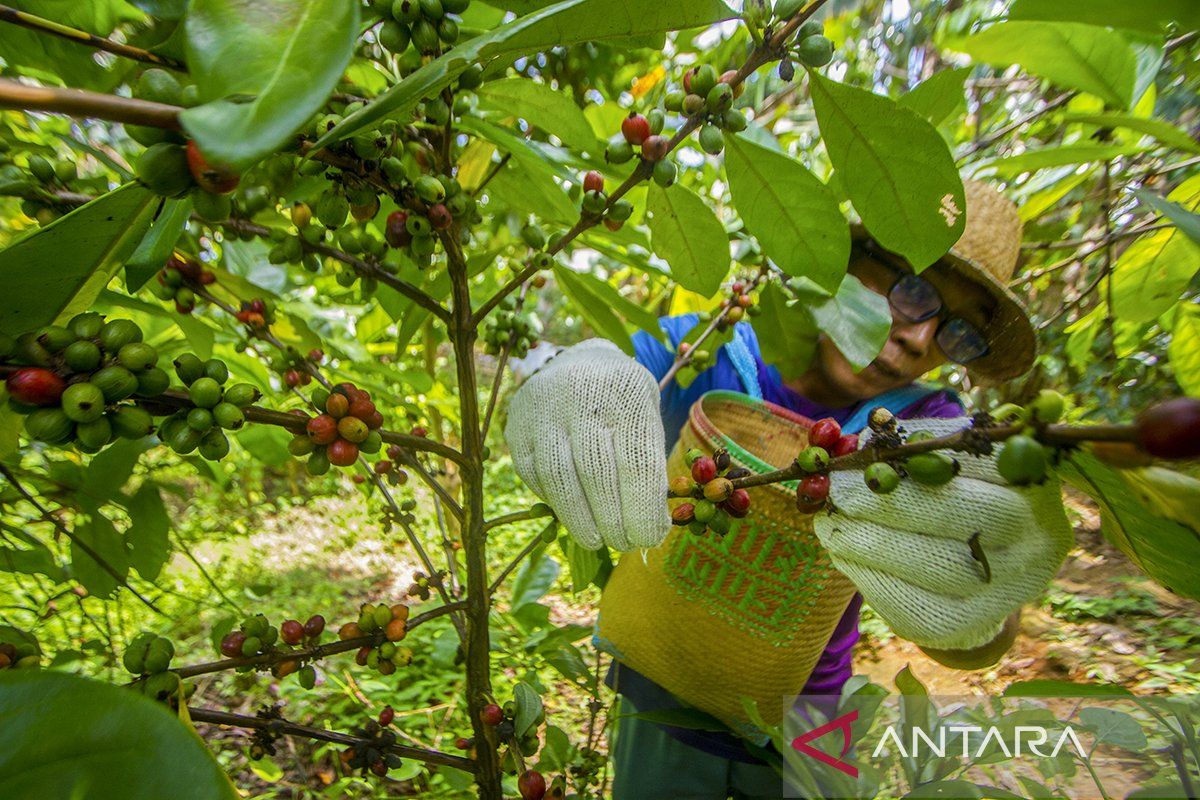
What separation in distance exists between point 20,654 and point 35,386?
39cm

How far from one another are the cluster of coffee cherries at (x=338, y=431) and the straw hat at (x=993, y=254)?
3.31 feet

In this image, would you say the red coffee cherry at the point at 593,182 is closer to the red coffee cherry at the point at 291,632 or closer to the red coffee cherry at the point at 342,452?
the red coffee cherry at the point at 342,452

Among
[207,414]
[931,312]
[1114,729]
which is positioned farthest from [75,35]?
[931,312]

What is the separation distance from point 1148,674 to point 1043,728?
2.79 meters

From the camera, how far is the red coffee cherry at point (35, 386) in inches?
17.2

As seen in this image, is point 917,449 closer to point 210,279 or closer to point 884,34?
point 210,279

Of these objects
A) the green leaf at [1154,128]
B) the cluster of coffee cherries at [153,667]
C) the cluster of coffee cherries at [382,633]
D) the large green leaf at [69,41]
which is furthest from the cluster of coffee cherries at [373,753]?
the green leaf at [1154,128]

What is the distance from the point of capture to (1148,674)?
8.64 feet

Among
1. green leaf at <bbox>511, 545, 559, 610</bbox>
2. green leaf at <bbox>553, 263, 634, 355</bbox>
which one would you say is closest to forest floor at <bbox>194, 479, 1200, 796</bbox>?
green leaf at <bbox>511, 545, 559, 610</bbox>

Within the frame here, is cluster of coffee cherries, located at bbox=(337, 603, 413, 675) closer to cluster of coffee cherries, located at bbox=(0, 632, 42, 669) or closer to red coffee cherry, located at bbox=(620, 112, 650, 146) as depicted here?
cluster of coffee cherries, located at bbox=(0, 632, 42, 669)

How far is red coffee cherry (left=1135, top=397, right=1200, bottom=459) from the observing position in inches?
13.5

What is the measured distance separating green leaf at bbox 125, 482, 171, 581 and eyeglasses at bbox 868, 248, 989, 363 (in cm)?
136

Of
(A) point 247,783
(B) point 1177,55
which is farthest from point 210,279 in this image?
(B) point 1177,55

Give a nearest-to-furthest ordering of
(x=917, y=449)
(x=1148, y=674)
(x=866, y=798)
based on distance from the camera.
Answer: (x=917, y=449), (x=866, y=798), (x=1148, y=674)
